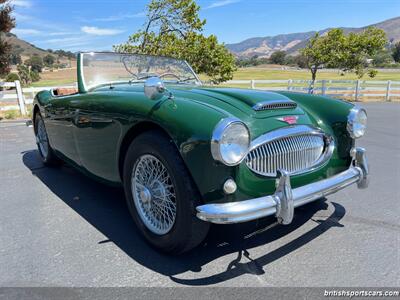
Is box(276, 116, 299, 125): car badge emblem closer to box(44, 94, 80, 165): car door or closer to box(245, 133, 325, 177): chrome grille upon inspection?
box(245, 133, 325, 177): chrome grille

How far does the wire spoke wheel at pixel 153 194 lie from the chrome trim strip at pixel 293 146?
0.64 meters

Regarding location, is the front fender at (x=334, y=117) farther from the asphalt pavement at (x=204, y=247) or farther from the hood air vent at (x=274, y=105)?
the asphalt pavement at (x=204, y=247)

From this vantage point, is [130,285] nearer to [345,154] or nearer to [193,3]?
[345,154]

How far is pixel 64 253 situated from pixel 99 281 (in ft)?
1.71

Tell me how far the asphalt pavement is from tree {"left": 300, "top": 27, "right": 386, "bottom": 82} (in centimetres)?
1678

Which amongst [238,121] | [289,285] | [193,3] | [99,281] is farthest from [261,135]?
[193,3]

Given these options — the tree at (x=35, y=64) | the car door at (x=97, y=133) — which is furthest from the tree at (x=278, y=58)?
the car door at (x=97, y=133)

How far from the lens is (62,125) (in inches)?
153

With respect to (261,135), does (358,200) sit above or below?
below

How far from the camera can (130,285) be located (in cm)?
219

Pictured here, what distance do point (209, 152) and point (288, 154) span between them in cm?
68

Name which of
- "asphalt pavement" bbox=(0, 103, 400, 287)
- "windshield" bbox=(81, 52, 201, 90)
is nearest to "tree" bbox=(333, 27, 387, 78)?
"windshield" bbox=(81, 52, 201, 90)

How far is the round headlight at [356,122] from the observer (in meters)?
2.95

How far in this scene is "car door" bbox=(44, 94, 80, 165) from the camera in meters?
3.67
